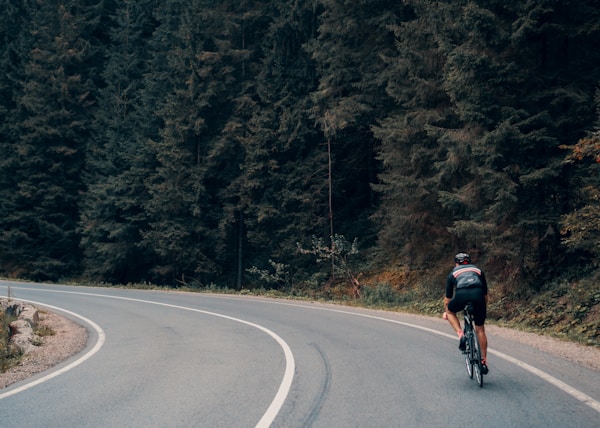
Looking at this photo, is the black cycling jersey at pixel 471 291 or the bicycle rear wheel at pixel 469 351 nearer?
the bicycle rear wheel at pixel 469 351

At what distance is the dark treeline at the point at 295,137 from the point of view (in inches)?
599

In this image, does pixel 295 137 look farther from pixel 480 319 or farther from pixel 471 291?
pixel 480 319

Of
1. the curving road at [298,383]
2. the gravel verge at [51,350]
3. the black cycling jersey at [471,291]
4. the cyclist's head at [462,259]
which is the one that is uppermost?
the cyclist's head at [462,259]

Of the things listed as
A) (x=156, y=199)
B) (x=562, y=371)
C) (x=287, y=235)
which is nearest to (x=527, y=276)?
(x=562, y=371)

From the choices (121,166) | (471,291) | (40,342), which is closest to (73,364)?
(40,342)

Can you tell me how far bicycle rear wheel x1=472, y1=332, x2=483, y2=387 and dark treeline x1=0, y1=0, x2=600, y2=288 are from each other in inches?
255

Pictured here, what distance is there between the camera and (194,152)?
32.7m

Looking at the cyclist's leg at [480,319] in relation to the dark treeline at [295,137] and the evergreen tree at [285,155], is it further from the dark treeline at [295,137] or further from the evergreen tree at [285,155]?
the evergreen tree at [285,155]

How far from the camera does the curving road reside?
6008 millimetres

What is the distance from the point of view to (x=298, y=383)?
298 inches

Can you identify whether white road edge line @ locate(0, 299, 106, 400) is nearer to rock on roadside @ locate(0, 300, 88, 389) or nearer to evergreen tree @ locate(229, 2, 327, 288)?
rock on roadside @ locate(0, 300, 88, 389)

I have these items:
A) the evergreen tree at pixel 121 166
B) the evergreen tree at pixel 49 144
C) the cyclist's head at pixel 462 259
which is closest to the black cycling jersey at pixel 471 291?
the cyclist's head at pixel 462 259

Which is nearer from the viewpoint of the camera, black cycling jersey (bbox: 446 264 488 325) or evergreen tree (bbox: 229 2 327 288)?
black cycling jersey (bbox: 446 264 488 325)

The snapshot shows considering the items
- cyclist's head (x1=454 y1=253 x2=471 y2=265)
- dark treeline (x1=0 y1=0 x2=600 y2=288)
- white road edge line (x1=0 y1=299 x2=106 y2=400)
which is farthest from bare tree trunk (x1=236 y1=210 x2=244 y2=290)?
cyclist's head (x1=454 y1=253 x2=471 y2=265)
